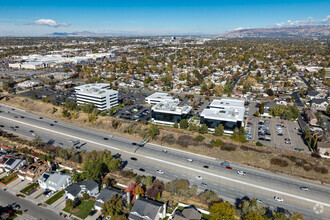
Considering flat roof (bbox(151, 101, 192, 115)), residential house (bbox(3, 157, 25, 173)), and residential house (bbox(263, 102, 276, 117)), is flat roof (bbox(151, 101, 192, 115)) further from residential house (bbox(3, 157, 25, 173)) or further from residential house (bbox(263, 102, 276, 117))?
residential house (bbox(3, 157, 25, 173))

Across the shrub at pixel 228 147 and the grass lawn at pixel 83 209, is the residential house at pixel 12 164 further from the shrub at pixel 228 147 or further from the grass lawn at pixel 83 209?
the shrub at pixel 228 147

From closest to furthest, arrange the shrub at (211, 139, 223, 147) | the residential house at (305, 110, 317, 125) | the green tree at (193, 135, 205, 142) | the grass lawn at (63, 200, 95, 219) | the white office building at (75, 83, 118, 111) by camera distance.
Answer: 1. the grass lawn at (63, 200, 95, 219)
2. the shrub at (211, 139, 223, 147)
3. the green tree at (193, 135, 205, 142)
4. the residential house at (305, 110, 317, 125)
5. the white office building at (75, 83, 118, 111)

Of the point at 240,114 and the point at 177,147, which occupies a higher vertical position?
the point at 240,114

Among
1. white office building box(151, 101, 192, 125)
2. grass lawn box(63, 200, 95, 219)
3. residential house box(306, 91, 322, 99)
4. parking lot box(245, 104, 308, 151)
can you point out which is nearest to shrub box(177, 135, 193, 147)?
white office building box(151, 101, 192, 125)

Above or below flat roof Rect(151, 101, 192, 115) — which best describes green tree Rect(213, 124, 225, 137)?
below

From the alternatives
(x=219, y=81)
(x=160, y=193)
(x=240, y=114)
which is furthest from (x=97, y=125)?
(x=219, y=81)

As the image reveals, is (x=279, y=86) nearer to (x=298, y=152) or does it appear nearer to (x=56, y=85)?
(x=298, y=152)
